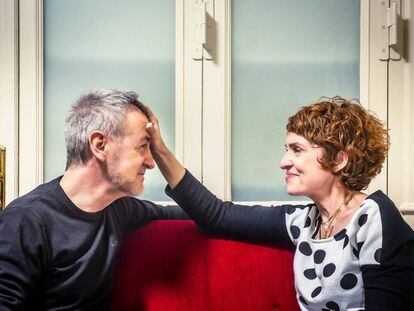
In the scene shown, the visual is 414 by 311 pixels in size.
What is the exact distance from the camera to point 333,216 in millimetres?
1393

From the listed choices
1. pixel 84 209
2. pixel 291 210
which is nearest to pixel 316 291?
pixel 291 210

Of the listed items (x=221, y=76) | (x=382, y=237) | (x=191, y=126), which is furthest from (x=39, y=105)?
(x=382, y=237)

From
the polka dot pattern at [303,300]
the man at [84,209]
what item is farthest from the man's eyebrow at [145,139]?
the polka dot pattern at [303,300]

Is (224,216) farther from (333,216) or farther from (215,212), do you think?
(333,216)

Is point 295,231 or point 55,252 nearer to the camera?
point 55,252

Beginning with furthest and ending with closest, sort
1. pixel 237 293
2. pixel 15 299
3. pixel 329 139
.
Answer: pixel 237 293, pixel 329 139, pixel 15 299

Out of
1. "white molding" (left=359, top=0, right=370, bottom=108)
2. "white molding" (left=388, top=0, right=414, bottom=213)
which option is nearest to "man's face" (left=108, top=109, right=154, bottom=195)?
"white molding" (left=359, top=0, right=370, bottom=108)

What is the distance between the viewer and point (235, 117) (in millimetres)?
1937

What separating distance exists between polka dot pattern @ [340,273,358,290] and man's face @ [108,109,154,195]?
69 centimetres

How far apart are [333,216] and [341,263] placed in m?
0.17

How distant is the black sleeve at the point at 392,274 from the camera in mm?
1155

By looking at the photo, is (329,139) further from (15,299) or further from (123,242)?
(15,299)

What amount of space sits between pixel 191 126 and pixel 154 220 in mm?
485

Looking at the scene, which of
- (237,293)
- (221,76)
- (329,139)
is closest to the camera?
(329,139)
